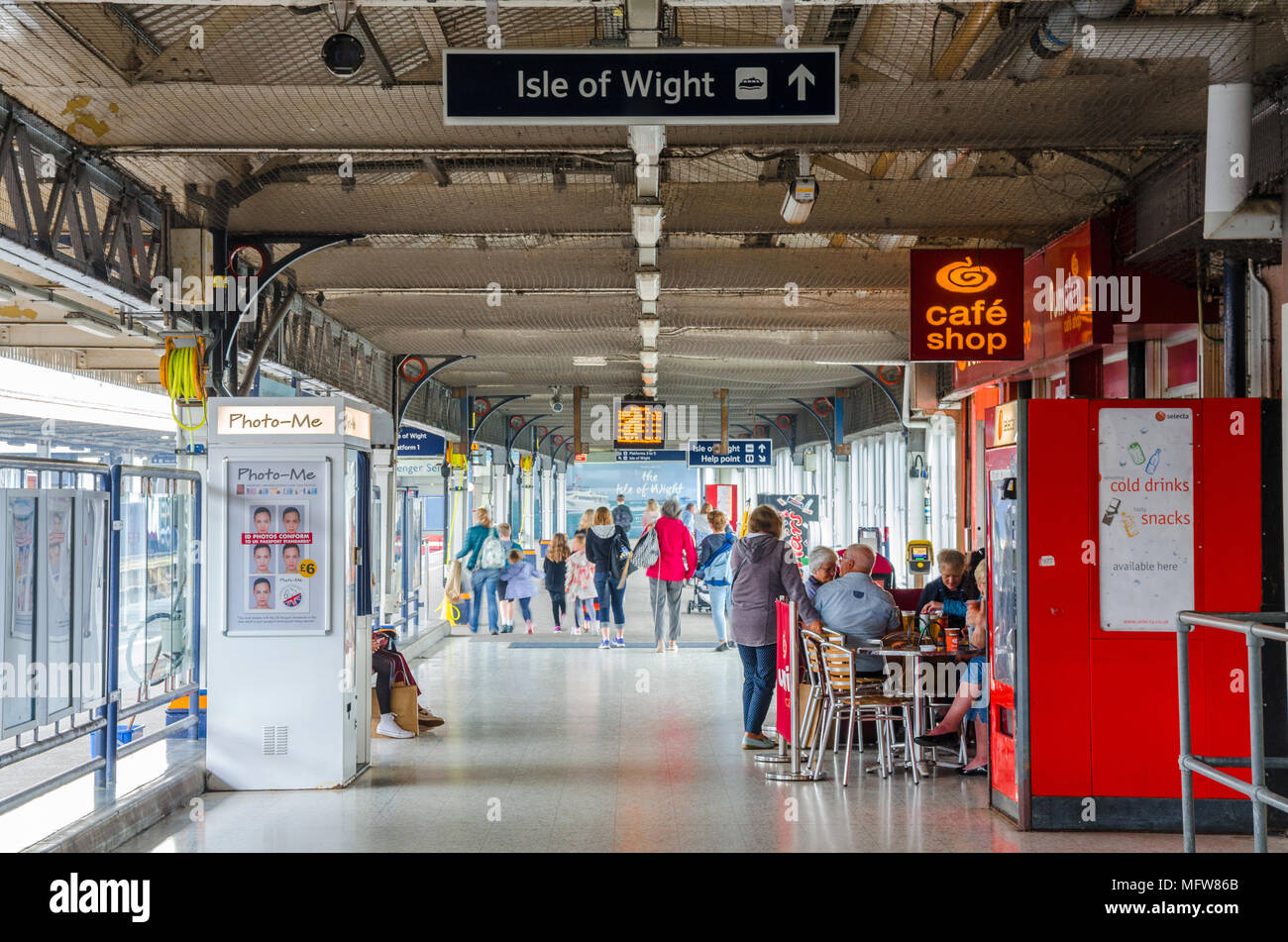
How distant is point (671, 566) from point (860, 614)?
5.59 m

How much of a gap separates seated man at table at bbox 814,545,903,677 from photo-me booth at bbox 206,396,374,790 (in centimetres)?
276

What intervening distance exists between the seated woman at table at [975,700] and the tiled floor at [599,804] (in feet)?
0.70

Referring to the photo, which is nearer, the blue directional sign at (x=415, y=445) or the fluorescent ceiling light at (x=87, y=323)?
the fluorescent ceiling light at (x=87, y=323)

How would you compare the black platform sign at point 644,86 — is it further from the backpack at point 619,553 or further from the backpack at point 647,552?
the backpack at point 619,553

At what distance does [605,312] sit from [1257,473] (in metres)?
5.60

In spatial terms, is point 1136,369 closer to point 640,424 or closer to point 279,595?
point 279,595

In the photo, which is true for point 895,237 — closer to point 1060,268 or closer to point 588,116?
point 1060,268

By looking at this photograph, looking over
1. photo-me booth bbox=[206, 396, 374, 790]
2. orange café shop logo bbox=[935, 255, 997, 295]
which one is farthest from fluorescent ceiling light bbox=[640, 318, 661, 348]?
photo-me booth bbox=[206, 396, 374, 790]

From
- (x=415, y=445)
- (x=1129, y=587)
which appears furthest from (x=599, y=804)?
(x=415, y=445)

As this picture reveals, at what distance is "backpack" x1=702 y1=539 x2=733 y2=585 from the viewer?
42.2 feet

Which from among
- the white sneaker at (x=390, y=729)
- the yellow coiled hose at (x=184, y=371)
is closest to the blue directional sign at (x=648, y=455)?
the white sneaker at (x=390, y=729)

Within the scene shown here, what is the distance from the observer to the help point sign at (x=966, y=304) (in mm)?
7742

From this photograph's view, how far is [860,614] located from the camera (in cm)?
736

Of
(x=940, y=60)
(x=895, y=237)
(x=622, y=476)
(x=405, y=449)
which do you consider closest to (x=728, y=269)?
(x=895, y=237)
